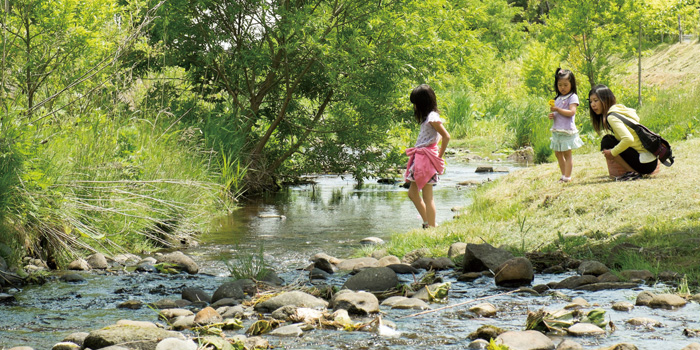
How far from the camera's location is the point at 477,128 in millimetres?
22172

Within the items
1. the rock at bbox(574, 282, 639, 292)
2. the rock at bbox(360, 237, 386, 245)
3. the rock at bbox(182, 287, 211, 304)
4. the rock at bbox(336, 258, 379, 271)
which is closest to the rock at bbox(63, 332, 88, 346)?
the rock at bbox(182, 287, 211, 304)

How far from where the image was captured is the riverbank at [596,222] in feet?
18.4

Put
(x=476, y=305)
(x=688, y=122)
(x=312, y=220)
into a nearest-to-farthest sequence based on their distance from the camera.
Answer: (x=476, y=305) < (x=312, y=220) < (x=688, y=122)

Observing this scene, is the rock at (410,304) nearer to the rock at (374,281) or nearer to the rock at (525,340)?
the rock at (374,281)

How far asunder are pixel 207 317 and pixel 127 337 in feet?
2.04

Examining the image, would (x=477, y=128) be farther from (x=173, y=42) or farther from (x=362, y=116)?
(x=173, y=42)

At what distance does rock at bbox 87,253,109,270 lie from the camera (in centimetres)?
619

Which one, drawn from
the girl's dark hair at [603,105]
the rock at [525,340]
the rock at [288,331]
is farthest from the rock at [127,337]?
the girl's dark hair at [603,105]

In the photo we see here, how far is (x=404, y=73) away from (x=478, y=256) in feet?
17.6

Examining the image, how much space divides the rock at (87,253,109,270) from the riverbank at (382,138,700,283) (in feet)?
8.45

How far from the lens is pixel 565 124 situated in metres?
8.91

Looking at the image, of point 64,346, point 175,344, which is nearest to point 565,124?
point 175,344

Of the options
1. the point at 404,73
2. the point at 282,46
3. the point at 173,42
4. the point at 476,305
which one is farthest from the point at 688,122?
the point at 476,305

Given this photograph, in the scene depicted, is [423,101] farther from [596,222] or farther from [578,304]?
[578,304]
